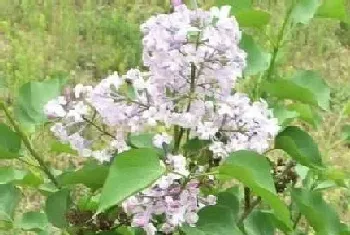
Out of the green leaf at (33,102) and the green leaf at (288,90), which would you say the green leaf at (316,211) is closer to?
the green leaf at (288,90)

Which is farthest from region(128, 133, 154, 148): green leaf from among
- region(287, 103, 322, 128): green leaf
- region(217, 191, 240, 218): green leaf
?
Answer: region(287, 103, 322, 128): green leaf

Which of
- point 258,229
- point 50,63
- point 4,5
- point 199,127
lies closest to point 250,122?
point 199,127

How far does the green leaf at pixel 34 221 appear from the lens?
3.78 feet

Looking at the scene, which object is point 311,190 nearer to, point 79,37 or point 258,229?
point 258,229

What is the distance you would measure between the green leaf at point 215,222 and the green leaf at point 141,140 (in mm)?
103

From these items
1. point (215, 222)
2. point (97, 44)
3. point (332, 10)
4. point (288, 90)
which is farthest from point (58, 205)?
point (97, 44)

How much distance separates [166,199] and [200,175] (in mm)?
45

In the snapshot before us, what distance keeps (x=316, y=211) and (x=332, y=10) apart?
248 millimetres

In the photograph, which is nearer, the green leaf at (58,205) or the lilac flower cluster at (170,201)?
the lilac flower cluster at (170,201)

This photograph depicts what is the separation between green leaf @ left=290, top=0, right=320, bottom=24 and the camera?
45.8 inches

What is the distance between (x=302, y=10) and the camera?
117 centimetres

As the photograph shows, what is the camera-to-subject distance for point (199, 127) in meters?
Answer: 0.97

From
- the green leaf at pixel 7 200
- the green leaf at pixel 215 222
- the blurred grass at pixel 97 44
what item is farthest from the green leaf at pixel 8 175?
the blurred grass at pixel 97 44

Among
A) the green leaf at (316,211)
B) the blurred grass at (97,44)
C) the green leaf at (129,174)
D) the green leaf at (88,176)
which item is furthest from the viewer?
the blurred grass at (97,44)
